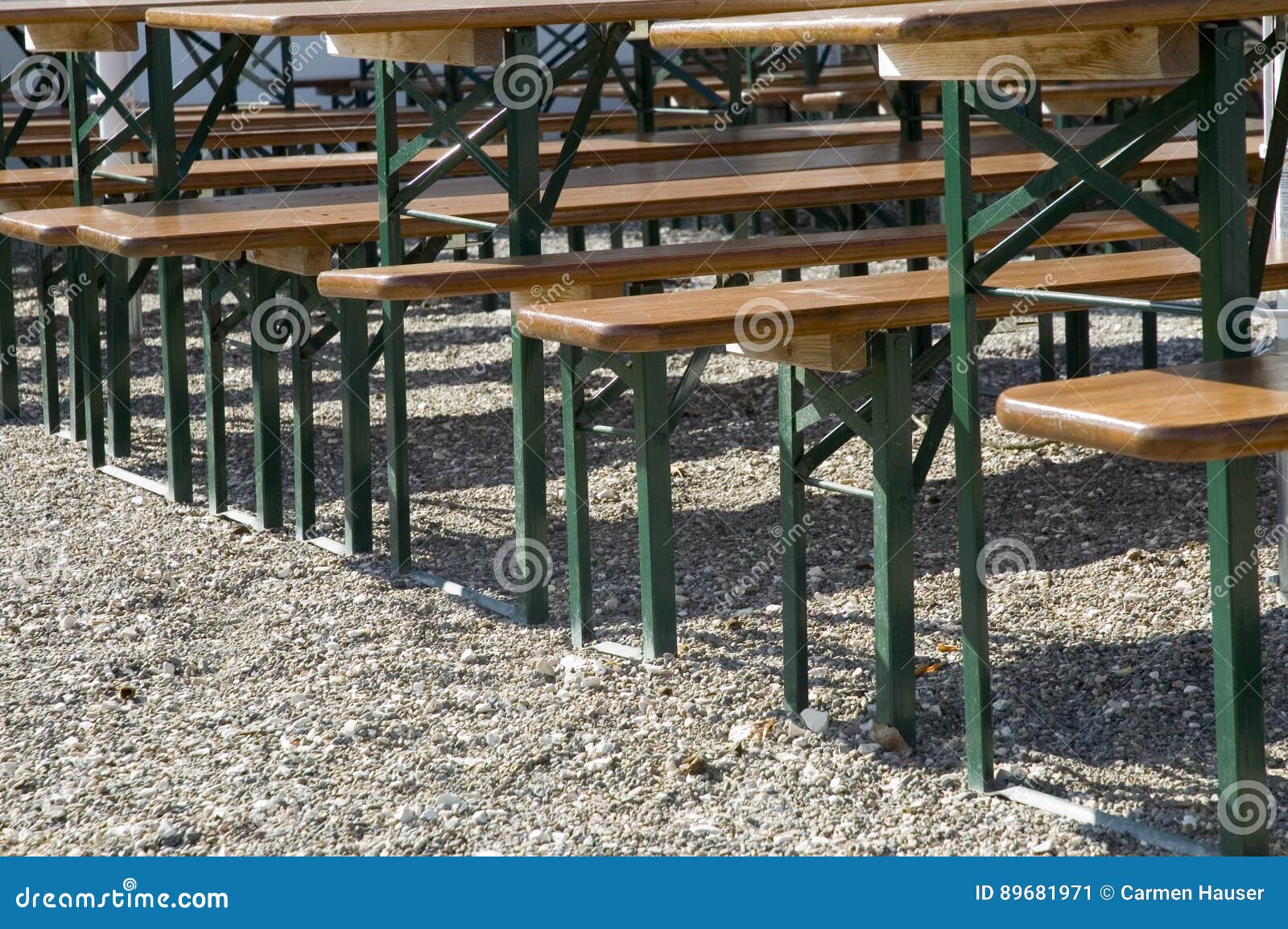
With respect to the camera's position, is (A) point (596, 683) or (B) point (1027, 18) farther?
(A) point (596, 683)

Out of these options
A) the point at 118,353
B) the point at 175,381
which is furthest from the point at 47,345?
the point at 175,381

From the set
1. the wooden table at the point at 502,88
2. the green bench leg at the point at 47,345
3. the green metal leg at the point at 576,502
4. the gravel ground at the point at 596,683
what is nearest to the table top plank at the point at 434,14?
the wooden table at the point at 502,88

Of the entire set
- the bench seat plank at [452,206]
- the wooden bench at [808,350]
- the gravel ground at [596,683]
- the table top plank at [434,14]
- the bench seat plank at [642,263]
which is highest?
the table top plank at [434,14]

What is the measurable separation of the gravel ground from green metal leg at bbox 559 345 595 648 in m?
0.09

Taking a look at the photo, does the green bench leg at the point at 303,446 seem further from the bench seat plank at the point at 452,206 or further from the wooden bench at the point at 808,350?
the wooden bench at the point at 808,350

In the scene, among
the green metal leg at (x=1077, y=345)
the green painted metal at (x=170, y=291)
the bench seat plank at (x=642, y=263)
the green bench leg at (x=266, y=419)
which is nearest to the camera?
the bench seat plank at (x=642, y=263)

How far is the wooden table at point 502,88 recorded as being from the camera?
149 inches

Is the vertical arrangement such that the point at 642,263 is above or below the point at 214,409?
above

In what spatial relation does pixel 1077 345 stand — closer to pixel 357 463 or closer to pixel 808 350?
pixel 357 463

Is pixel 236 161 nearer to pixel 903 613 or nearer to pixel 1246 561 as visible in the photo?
pixel 903 613

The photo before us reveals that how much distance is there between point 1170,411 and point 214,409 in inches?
138

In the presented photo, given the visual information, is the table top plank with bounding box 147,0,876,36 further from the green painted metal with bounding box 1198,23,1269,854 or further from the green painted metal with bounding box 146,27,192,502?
the green painted metal with bounding box 1198,23,1269,854

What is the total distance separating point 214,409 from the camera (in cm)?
518

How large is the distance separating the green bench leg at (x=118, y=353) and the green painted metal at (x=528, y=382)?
2.01m
